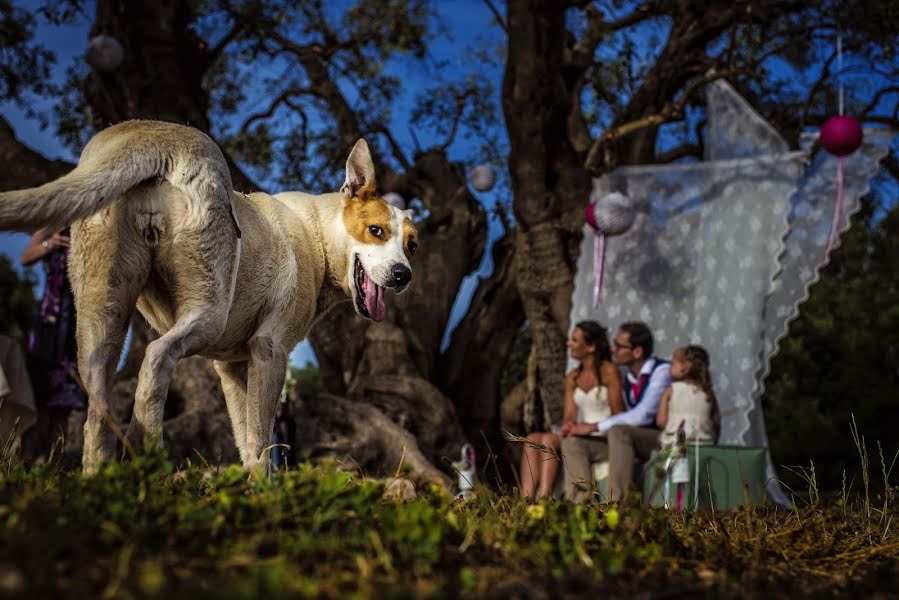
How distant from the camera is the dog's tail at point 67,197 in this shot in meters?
2.66

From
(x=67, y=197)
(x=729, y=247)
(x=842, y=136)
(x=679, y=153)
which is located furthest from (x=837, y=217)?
(x=67, y=197)

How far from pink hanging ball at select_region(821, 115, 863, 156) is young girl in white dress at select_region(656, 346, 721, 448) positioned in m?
3.10

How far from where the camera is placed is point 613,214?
30.8ft

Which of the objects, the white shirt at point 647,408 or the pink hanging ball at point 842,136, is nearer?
the white shirt at point 647,408

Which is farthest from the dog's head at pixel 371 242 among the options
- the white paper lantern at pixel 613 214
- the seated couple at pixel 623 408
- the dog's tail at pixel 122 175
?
the white paper lantern at pixel 613 214

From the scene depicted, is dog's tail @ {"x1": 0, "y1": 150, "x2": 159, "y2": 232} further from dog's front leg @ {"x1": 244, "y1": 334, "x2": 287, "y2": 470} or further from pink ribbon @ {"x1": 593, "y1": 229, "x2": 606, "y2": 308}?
pink ribbon @ {"x1": 593, "y1": 229, "x2": 606, "y2": 308}

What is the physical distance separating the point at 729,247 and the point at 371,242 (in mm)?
6674

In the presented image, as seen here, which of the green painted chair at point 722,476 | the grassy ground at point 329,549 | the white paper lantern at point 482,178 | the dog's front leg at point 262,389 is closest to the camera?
the grassy ground at point 329,549

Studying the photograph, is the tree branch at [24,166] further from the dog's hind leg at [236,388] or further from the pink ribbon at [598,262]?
the dog's hind leg at [236,388]

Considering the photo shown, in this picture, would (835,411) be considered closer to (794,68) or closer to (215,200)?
(794,68)

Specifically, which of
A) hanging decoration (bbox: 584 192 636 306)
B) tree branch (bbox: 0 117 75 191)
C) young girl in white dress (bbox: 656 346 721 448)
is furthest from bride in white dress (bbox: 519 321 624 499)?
tree branch (bbox: 0 117 75 191)

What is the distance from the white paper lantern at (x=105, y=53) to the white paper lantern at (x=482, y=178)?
4511mm

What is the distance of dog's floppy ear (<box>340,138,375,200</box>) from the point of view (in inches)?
156

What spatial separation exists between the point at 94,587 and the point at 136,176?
177cm
